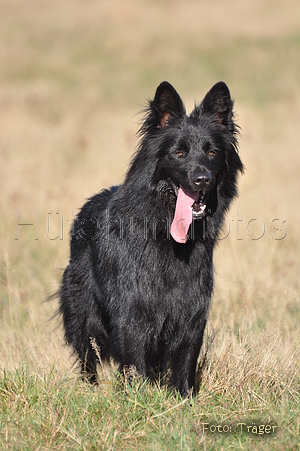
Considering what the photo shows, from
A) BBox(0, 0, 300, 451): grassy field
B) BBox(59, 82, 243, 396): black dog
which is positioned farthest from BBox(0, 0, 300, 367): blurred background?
BBox(59, 82, 243, 396): black dog

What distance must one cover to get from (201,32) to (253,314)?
26.5 metres

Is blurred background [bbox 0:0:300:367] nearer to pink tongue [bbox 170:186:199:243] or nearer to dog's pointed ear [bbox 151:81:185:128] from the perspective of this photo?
pink tongue [bbox 170:186:199:243]

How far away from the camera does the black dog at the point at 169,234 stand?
13.0 ft

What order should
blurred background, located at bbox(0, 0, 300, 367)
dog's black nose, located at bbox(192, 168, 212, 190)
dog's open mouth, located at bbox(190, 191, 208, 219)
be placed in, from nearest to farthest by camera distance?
dog's black nose, located at bbox(192, 168, 212, 190) < dog's open mouth, located at bbox(190, 191, 208, 219) < blurred background, located at bbox(0, 0, 300, 367)

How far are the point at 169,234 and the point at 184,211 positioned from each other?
230mm

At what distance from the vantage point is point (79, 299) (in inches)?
189

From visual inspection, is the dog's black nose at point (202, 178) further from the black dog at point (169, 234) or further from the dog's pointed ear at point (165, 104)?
the dog's pointed ear at point (165, 104)

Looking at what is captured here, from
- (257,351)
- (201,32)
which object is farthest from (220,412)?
(201,32)

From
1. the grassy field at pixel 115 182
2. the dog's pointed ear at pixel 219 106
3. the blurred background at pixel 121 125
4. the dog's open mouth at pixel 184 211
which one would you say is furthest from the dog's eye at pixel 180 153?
the blurred background at pixel 121 125

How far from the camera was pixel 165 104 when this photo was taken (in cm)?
412

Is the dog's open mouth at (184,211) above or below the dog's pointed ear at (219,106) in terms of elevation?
below

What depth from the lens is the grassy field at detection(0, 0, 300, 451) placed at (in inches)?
134

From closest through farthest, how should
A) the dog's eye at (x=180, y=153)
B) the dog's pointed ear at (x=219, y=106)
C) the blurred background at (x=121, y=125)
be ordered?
the dog's eye at (x=180, y=153), the dog's pointed ear at (x=219, y=106), the blurred background at (x=121, y=125)

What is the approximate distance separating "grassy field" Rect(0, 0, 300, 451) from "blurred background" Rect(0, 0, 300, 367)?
0.14ft
